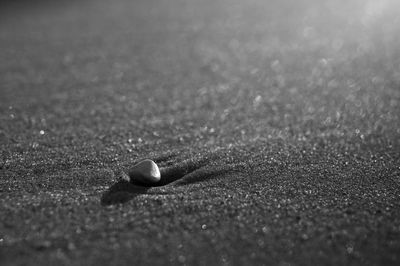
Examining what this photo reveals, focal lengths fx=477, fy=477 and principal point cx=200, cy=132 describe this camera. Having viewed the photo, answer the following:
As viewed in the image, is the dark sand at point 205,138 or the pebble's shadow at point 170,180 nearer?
the dark sand at point 205,138

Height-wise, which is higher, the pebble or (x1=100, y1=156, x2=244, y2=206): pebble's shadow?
the pebble

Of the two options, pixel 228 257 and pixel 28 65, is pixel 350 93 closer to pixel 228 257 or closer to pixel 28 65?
pixel 228 257

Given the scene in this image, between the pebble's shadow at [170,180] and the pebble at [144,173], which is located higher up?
the pebble at [144,173]

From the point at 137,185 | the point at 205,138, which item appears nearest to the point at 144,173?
the point at 137,185

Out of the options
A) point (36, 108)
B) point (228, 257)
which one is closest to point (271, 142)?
point (228, 257)
